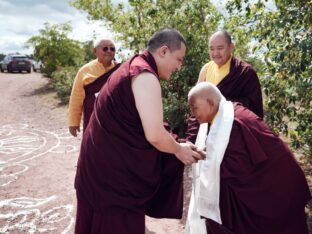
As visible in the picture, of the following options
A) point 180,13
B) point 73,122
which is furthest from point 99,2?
point 73,122

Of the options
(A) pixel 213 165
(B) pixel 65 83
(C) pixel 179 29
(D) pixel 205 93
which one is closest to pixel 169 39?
(D) pixel 205 93

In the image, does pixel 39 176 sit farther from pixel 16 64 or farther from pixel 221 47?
pixel 16 64

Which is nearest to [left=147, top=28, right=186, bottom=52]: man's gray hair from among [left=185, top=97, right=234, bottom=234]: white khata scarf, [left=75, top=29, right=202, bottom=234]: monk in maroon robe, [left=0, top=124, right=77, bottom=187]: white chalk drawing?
[left=75, top=29, right=202, bottom=234]: monk in maroon robe

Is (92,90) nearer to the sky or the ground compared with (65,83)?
nearer to the sky

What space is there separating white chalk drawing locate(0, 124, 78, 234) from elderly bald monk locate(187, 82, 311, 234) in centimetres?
187

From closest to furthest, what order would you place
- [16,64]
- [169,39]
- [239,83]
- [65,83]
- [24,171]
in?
[169,39], [239,83], [24,171], [65,83], [16,64]

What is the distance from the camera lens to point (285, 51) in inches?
112

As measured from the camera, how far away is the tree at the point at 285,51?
2885mm

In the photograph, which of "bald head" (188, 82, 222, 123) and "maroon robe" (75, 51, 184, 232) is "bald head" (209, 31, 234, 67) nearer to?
"bald head" (188, 82, 222, 123)

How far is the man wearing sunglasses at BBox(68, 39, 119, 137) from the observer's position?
3.73m

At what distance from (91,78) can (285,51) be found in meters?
2.02

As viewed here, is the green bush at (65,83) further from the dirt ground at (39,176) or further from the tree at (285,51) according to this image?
the tree at (285,51)

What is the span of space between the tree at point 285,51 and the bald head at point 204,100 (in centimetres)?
88

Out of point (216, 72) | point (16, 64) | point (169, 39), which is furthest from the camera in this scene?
point (16, 64)
